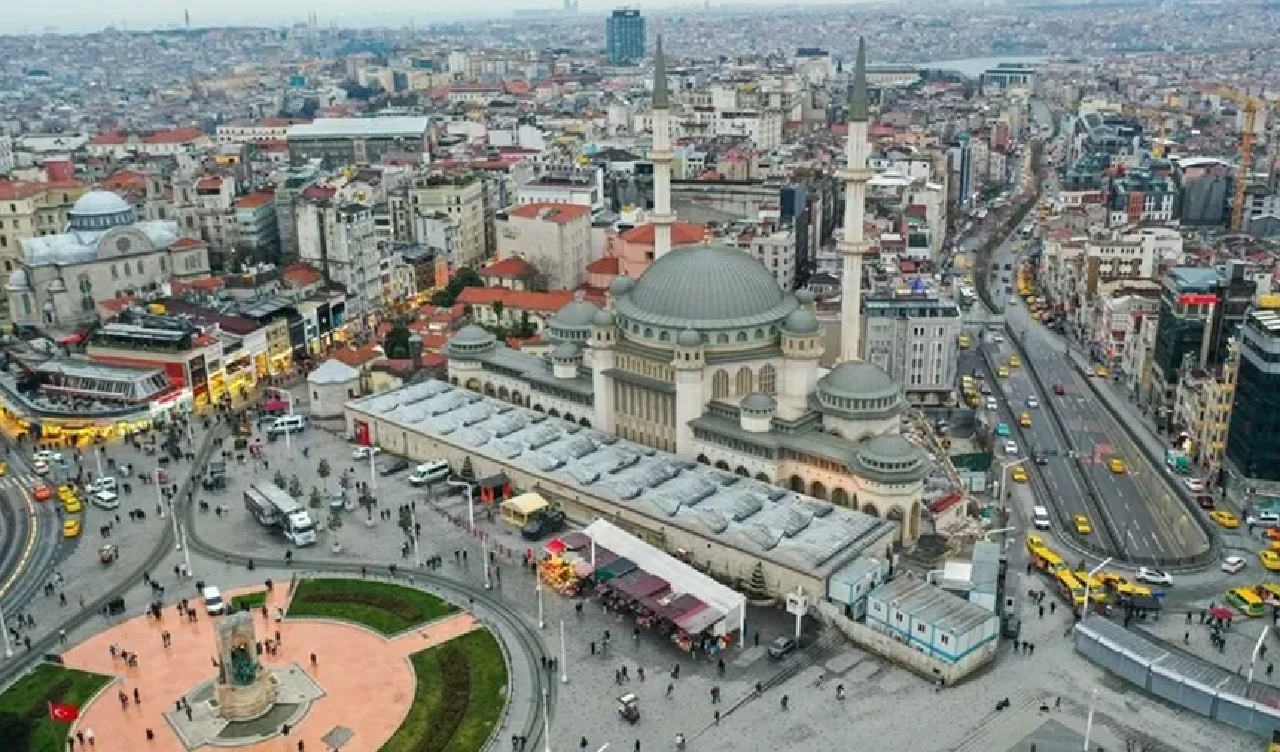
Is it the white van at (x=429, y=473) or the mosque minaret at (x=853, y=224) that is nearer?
the white van at (x=429, y=473)

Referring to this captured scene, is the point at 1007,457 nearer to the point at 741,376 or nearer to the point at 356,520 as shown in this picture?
the point at 741,376

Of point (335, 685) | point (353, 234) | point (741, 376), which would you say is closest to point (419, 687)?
point (335, 685)

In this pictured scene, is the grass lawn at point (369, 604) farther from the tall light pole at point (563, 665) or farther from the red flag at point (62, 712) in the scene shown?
the red flag at point (62, 712)

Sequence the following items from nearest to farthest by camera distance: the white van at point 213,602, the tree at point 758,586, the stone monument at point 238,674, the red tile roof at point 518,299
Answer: the stone monument at point 238,674, the white van at point 213,602, the tree at point 758,586, the red tile roof at point 518,299

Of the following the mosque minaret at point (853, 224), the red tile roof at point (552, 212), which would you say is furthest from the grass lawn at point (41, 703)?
the red tile roof at point (552, 212)

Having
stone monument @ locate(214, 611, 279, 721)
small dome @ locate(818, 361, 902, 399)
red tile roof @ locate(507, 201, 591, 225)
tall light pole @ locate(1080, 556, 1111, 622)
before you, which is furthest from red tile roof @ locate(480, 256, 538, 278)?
stone monument @ locate(214, 611, 279, 721)

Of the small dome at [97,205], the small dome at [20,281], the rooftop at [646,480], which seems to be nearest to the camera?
the rooftop at [646,480]

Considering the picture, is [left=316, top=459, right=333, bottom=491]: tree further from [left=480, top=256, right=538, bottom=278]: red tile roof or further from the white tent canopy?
[left=480, top=256, right=538, bottom=278]: red tile roof
